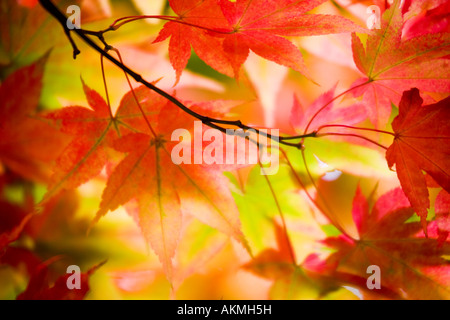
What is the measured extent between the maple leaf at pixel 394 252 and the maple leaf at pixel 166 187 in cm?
19

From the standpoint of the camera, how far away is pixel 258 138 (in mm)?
443

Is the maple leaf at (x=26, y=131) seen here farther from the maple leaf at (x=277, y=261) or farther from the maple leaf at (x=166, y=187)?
the maple leaf at (x=277, y=261)

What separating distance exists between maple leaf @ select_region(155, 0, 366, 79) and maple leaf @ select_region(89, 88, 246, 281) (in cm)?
8

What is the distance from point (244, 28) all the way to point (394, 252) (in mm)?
341

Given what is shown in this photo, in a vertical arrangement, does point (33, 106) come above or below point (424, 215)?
above

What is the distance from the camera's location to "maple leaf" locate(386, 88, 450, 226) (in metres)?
0.35

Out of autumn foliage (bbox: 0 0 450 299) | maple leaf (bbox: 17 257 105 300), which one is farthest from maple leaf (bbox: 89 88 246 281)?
maple leaf (bbox: 17 257 105 300)

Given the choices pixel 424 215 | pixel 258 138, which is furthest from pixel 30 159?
pixel 424 215

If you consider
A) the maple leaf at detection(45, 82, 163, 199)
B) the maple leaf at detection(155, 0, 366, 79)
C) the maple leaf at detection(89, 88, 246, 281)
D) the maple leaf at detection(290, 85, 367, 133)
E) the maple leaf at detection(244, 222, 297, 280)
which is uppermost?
the maple leaf at detection(155, 0, 366, 79)

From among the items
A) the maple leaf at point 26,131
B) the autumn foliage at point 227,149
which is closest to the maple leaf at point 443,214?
the autumn foliage at point 227,149

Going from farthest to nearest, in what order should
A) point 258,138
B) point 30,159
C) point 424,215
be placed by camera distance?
1. point 30,159
2. point 258,138
3. point 424,215

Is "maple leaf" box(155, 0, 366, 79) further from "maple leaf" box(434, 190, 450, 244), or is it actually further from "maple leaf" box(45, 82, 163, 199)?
"maple leaf" box(434, 190, 450, 244)
